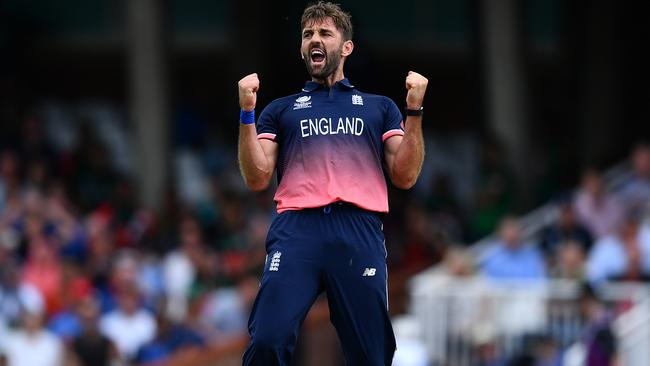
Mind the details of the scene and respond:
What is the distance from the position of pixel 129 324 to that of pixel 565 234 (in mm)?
4269

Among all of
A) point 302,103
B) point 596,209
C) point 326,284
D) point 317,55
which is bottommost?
point 326,284

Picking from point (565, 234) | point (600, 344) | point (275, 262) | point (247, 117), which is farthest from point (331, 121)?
point (565, 234)

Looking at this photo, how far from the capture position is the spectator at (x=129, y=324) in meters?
15.4

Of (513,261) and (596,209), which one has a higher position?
(596,209)

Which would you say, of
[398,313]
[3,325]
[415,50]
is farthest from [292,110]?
[415,50]

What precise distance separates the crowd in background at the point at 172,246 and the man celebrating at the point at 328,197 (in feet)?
22.7

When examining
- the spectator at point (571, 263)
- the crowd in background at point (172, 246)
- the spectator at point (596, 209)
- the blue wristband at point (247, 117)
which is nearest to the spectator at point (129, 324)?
the crowd in background at point (172, 246)

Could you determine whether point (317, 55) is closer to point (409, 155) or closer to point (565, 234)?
point (409, 155)

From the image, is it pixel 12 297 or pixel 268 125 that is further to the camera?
pixel 12 297

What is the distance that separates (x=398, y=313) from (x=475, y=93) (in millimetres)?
5969

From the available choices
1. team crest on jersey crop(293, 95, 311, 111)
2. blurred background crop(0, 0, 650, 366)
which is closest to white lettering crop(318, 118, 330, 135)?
team crest on jersey crop(293, 95, 311, 111)

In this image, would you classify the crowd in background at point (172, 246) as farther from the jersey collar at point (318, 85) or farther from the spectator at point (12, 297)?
the jersey collar at point (318, 85)

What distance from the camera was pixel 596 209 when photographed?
52.1 feet

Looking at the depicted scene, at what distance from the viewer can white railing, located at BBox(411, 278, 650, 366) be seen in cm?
1430
